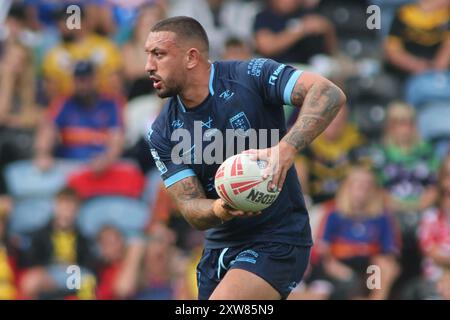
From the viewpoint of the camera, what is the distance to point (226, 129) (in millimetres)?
7535

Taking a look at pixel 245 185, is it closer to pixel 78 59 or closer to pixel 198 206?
pixel 198 206

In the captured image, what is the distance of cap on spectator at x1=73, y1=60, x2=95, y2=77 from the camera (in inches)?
513

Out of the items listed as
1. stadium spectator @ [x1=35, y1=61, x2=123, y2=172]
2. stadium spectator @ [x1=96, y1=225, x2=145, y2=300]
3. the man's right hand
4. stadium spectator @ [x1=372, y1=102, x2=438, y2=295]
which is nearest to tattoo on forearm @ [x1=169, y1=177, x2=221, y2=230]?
the man's right hand

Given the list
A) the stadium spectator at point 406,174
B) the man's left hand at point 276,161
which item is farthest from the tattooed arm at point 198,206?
the stadium spectator at point 406,174

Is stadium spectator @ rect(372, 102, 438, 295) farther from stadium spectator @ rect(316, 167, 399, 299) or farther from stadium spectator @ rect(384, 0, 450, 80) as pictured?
stadium spectator @ rect(384, 0, 450, 80)

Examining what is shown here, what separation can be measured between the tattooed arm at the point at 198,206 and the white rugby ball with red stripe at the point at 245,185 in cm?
10

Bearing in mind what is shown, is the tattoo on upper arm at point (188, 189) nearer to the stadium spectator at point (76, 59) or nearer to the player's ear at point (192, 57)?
the player's ear at point (192, 57)

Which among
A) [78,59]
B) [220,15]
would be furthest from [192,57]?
[220,15]

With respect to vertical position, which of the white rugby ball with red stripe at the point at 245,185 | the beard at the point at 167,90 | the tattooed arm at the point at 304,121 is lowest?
the white rugby ball with red stripe at the point at 245,185

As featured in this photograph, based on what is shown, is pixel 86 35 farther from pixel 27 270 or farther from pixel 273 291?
pixel 273 291

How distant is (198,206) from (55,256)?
5.15 metres

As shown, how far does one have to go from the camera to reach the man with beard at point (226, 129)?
7.38 metres

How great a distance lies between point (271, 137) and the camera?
760cm

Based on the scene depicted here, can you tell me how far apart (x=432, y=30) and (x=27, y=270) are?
20.1ft
